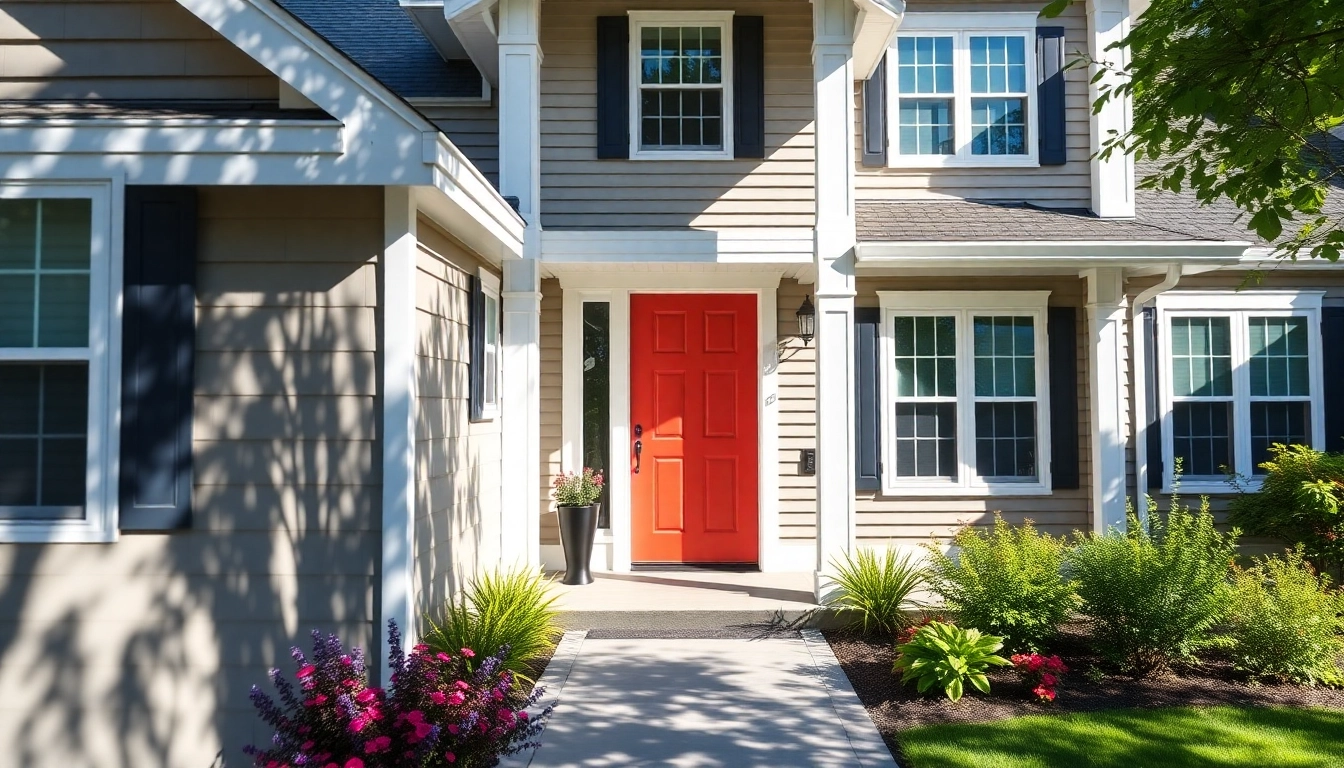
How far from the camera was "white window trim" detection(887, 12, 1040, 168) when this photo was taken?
865 cm

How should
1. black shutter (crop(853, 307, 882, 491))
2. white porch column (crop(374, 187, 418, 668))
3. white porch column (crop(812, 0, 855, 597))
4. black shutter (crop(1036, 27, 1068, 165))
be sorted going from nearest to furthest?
white porch column (crop(374, 187, 418, 668))
white porch column (crop(812, 0, 855, 597))
black shutter (crop(853, 307, 882, 491))
black shutter (crop(1036, 27, 1068, 165))

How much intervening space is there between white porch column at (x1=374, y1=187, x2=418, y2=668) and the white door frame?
12.4ft

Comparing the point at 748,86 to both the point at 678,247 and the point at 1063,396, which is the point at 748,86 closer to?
the point at 678,247

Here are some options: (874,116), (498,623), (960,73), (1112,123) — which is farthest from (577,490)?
(1112,123)

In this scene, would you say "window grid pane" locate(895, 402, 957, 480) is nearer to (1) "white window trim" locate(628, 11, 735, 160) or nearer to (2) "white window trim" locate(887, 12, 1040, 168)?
(2) "white window trim" locate(887, 12, 1040, 168)

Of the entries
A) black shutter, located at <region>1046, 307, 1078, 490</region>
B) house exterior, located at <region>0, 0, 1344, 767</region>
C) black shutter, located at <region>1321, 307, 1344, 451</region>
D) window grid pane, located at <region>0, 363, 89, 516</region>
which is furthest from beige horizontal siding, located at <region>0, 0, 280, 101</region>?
black shutter, located at <region>1321, 307, 1344, 451</region>

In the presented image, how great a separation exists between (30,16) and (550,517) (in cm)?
517

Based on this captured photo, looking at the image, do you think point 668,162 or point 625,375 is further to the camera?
point 625,375

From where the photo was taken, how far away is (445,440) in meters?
5.45

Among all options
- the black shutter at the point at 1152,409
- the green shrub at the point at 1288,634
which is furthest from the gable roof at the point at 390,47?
the green shrub at the point at 1288,634

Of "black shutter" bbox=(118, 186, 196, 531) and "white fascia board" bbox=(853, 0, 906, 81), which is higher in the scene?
"white fascia board" bbox=(853, 0, 906, 81)

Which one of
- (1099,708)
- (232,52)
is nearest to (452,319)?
(232,52)

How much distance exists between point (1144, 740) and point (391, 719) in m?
3.57

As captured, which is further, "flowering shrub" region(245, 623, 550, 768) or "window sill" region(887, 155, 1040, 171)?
"window sill" region(887, 155, 1040, 171)
